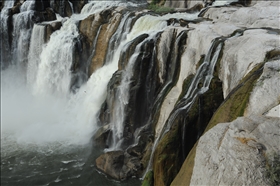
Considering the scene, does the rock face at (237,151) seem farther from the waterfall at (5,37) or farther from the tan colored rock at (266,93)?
the waterfall at (5,37)

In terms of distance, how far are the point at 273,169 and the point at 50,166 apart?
39.2 feet

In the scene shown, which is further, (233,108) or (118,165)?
(118,165)

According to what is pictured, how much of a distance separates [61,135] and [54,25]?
1155 centimetres

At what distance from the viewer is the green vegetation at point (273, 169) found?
4336 mm

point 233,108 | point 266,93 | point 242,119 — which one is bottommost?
point 233,108

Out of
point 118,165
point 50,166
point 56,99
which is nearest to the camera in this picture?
point 118,165

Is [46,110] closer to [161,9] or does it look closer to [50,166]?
[50,166]

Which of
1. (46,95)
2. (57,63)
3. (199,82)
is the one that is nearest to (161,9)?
(57,63)

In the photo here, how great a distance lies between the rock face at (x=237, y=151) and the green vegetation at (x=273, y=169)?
63mm

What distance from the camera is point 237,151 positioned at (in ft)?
15.5

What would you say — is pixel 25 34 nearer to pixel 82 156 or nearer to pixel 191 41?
pixel 82 156

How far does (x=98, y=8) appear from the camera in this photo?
27141 mm

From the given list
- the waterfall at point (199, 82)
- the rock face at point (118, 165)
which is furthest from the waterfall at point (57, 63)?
the waterfall at point (199, 82)

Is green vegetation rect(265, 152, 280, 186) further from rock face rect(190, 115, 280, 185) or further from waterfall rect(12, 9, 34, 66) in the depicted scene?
waterfall rect(12, 9, 34, 66)
